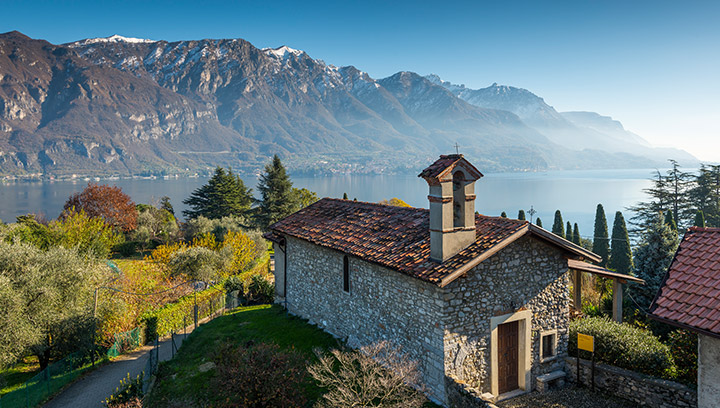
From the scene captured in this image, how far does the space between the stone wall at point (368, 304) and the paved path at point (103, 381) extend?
714 cm

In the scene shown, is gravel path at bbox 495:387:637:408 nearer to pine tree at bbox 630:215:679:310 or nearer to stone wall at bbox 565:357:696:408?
stone wall at bbox 565:357:696:408

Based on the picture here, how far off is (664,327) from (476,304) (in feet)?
34.4

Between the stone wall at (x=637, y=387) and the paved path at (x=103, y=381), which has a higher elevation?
the stone wall at (x=637, y=387)

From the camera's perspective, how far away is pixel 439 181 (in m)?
10.8

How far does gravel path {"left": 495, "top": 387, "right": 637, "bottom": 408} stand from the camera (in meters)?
11.0

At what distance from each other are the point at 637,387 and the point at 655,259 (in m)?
12.7

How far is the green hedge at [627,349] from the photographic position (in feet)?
37.0

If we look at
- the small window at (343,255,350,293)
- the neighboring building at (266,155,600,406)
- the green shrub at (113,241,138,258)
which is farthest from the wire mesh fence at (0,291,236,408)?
the green shrub at (113,241,138,258)

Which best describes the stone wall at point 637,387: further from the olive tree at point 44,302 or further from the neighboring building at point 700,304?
the olive tree at point 44,302

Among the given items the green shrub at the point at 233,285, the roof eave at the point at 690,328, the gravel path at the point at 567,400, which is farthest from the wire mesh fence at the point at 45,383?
the roof eave at the point at 690,328

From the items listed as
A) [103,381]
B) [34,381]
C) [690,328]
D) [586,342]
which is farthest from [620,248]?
[34,381]

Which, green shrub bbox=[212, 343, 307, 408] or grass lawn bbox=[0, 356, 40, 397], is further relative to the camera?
grass lawn bbox=[0, 356, 40, 397]

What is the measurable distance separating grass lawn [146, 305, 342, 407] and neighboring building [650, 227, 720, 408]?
8786mm

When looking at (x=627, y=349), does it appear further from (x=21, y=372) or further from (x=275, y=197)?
(x=275, y=197)
